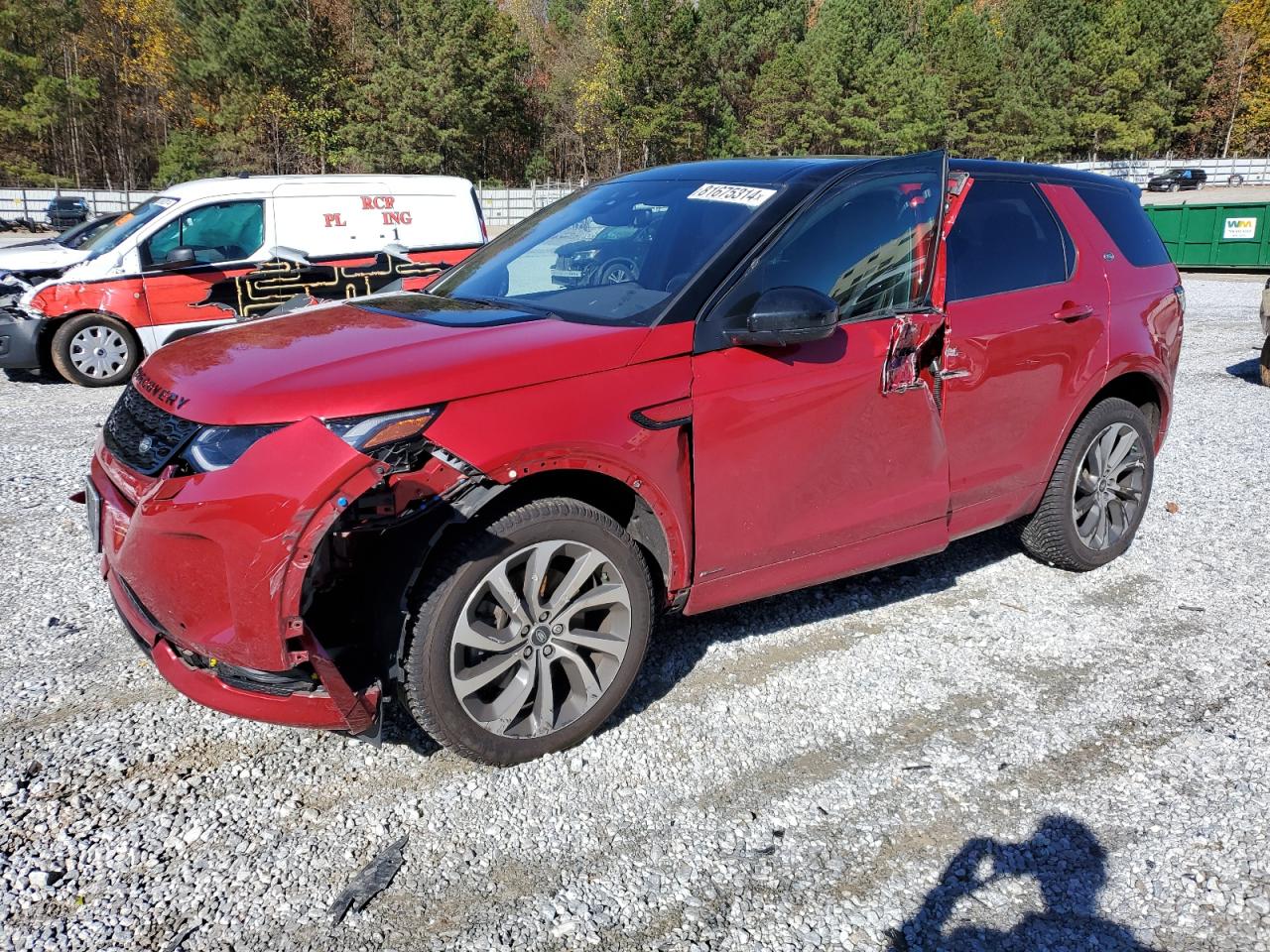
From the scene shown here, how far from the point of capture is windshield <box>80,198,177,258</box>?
30.8 feet

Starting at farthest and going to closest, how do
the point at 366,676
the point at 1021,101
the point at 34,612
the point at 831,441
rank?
1. the point at 1021,101
2. the point at 34,612
3. the point at 831,441
4. the point at 366,676

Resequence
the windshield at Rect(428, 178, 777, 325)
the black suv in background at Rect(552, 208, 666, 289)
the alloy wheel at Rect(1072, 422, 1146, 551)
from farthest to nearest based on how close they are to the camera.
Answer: the alloy wheel at Rect(1072, 422, 1146, 551) < the black suv in background at Rect(552, 208, 666, 289) < the windshield at Rect(428, 178, 777, 325)

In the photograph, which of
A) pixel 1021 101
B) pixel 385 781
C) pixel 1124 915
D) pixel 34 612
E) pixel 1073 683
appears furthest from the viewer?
pixel 1021 101

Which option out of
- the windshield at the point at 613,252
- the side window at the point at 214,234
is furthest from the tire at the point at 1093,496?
the side window at the point at 214,234

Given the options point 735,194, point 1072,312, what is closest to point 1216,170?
point 1072,312

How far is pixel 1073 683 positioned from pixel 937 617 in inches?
26.5

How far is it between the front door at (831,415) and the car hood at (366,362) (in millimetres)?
439

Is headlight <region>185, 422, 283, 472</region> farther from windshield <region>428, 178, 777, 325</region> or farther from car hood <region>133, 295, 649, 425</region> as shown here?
A: windshield <region>428, 178, 777, 325</region>

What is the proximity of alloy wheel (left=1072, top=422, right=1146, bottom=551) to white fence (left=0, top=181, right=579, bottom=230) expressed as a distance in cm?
3396

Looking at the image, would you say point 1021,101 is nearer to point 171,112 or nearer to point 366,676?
point 171,112

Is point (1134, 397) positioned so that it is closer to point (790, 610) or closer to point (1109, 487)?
point (1109, 487)

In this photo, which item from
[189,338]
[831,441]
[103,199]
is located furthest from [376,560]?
[103,199]

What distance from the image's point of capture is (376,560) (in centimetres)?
276

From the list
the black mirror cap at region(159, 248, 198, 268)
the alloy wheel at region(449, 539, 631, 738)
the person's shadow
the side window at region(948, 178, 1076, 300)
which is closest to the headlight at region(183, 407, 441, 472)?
the alloy wheel at region(449, 539, 631, 738)
